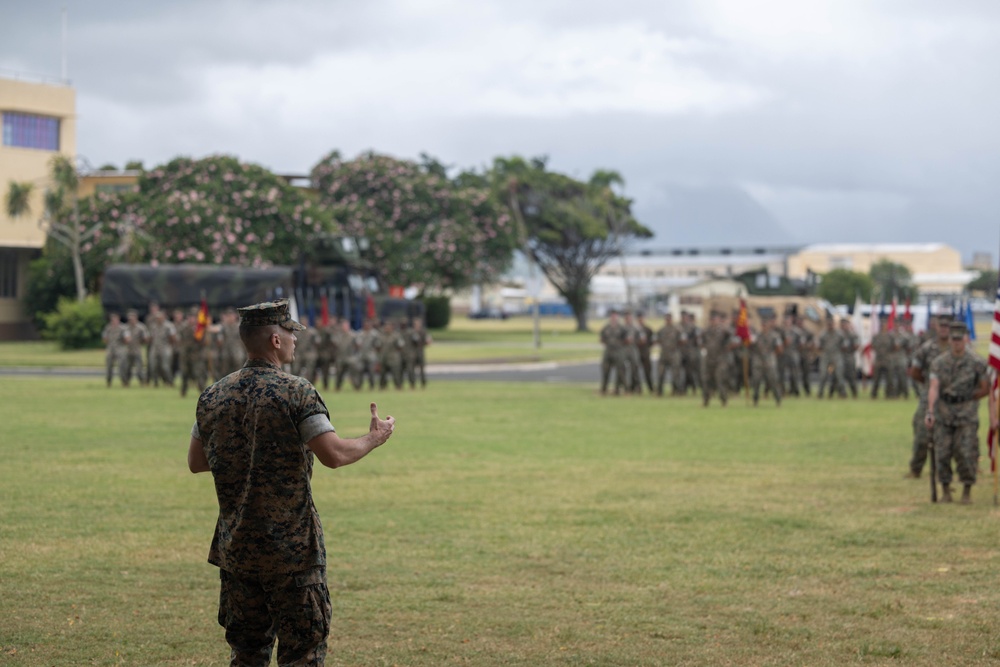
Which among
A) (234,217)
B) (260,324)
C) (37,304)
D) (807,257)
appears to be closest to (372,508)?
(260,324)

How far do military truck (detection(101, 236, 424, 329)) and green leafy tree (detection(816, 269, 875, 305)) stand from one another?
44.5 meters

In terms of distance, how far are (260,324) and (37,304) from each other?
54.9 metres

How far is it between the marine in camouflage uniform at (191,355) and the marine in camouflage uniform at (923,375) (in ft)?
56.6

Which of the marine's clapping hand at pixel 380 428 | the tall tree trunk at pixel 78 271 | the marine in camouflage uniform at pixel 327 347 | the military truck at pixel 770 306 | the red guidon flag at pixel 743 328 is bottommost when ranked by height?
the marine in camouflage uniform at pixel 327 347

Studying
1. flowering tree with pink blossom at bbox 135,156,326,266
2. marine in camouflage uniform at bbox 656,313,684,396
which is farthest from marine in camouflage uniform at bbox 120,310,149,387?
flowering tree with pink blossom at bbox 135,156,326,266

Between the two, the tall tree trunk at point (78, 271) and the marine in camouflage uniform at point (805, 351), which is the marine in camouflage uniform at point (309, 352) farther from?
the tall tree trunk at point (78, 271)

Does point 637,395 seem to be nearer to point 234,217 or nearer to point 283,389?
point 283,389

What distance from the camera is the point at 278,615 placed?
539 centimetres

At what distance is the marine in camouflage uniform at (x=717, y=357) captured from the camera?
25203mm

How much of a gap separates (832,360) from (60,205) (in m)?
37.8

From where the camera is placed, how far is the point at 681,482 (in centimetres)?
1416

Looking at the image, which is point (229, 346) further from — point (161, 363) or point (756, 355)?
point (756, 355)

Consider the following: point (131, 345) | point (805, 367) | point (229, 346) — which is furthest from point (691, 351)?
point (131, 345)

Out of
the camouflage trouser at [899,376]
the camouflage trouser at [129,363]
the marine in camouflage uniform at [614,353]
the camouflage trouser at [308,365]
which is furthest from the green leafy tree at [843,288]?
the camouflage trouser at [129,363]
